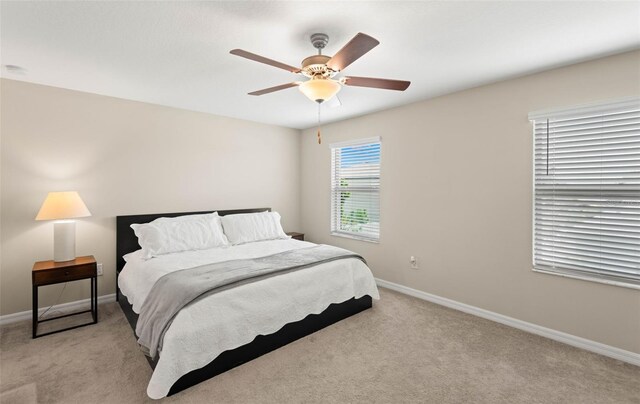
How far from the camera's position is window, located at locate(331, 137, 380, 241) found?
14.1 ft

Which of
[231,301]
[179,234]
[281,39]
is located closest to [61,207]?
[179,234]

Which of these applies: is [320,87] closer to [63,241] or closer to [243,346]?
[243,346]

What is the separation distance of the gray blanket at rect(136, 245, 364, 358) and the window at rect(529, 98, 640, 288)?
2.13m

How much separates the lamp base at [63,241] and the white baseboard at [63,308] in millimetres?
634

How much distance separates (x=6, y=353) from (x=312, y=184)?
399 centimetres

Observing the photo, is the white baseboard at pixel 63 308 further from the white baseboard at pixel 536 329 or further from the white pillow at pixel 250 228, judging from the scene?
the white baseboard at pixel 536 329

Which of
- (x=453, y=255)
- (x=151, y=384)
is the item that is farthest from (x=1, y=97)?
(x=453, y=255)

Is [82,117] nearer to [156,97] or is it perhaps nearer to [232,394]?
[156,97]

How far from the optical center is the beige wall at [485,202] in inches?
99.2

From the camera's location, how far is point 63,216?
9.53 feet

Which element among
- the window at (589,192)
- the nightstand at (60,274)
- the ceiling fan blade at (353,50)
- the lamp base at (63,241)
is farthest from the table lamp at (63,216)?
the window at (589,192)

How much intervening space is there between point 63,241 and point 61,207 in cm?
35

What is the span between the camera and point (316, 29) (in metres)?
2.04

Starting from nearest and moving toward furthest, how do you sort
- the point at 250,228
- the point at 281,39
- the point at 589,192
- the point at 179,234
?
1. the point at 281,39
2. the point at 589,192
3. the point at 179,234
4. the point at 250,228
